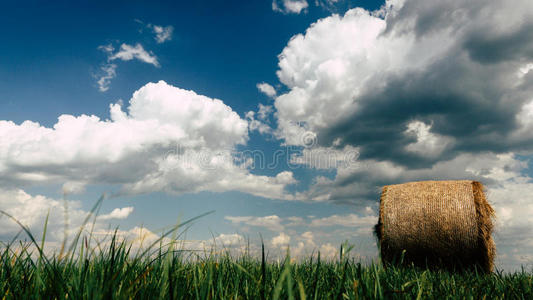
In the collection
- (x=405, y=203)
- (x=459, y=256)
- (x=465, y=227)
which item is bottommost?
(x=459, y=256)

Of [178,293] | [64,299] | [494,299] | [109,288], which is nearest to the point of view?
[109,288]

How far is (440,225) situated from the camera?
7.26 m

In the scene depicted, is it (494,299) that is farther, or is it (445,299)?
(494,299)

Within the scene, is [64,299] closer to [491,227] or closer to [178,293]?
[178,293]

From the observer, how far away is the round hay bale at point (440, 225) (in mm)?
7168

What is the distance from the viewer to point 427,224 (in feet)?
24.2

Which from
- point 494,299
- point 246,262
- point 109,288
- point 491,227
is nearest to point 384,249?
point 491,227

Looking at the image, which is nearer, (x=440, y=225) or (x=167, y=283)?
(x=167, y=283)

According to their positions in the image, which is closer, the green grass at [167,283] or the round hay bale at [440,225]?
the green grass at [167,283]

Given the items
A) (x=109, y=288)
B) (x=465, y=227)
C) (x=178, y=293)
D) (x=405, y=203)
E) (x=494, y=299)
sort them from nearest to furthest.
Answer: (x=109, y=288)
(x=178, y=293)
(x=494, y=299)
(x=465, y=227)
(x=405, y=203)

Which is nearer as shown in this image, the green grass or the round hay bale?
the green grass

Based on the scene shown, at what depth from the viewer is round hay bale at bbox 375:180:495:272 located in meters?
7.17

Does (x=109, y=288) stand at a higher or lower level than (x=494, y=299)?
higher

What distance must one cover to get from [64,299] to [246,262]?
2415 millimetres
